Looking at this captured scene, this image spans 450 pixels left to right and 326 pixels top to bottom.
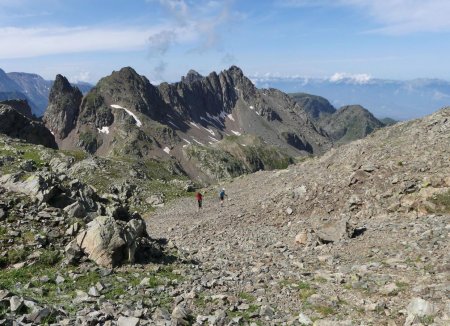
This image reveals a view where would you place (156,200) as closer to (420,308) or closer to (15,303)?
(15,303)

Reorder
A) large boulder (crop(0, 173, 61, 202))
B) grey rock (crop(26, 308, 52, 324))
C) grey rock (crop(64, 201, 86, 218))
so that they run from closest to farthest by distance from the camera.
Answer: grey rock (crop(26, 308, 52, 324))
grey rock (crop(64, 201, 86, 218))
large boulder (crop(0, 173, 61, 202))

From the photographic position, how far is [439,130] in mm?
43188

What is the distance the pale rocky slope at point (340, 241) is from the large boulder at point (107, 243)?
13.6 ft

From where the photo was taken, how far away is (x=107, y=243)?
2205 cm

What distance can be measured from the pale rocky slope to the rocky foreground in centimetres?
10

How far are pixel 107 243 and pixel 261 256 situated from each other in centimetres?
1106

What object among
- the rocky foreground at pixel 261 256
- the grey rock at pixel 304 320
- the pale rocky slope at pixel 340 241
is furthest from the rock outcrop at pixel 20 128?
the grey rock at pixel 304 320

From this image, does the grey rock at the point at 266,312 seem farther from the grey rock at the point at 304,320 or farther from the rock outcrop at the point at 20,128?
the rock outcrop at the point at 20,128

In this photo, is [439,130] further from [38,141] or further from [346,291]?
[38,141]

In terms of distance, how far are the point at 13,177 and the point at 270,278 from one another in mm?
20289

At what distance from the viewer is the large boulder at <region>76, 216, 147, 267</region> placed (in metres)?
21.6

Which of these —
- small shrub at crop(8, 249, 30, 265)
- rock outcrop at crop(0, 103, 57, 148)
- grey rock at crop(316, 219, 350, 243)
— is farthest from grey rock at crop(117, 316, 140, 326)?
rock outcrop at crop(0, 103, 57, 148)

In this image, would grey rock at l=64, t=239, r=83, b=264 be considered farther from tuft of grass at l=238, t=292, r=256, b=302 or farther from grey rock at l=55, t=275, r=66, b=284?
tuft of grass at l=238, t=292, r=256, b=302

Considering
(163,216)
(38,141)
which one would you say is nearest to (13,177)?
(163,216)
